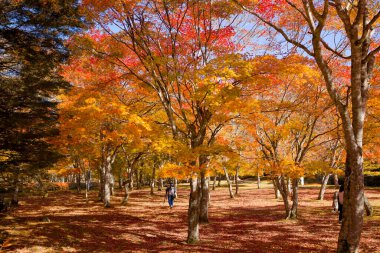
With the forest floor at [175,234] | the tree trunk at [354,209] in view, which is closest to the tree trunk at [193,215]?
the forest floor at [175,234]

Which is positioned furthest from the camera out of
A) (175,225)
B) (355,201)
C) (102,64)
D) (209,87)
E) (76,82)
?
(76,82)

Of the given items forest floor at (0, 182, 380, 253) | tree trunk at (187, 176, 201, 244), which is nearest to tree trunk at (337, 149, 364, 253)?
forest floor at (0, 182, 380, 253)

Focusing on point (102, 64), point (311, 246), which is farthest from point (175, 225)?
Answer: point (102, 64)

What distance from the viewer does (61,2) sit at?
12.0 m

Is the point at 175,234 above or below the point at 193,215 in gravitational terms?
below

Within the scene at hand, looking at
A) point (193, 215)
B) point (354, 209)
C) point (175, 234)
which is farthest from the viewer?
point (175, 234)

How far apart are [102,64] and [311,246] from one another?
12.7m

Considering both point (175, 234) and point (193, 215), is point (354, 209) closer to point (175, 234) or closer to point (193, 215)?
point (193, 215)

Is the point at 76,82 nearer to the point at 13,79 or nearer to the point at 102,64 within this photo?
the point at 102,64

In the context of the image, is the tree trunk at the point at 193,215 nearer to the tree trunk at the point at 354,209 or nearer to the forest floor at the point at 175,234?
the forest floor at the point at 175,234

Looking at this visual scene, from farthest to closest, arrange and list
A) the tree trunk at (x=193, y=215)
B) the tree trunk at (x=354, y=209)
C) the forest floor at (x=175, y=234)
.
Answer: the tree trunk at (x=193, y=215) < the forest floor at (x=175, y=234) < the tree trunk at (x=354, y=209)

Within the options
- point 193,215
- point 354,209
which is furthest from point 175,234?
point 354,209

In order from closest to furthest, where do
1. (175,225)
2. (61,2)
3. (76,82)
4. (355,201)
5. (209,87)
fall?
(355,201)
(209,87)
(61,2)
(175,225)
(76,82)

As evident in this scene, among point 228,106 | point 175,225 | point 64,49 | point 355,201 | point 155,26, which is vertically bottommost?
point 175,225
